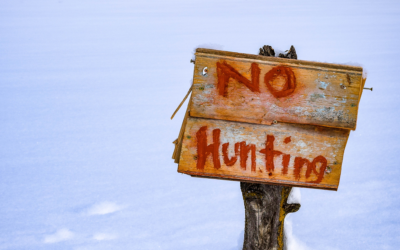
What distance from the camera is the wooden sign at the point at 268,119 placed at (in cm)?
132

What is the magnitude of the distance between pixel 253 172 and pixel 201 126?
248 millimetres

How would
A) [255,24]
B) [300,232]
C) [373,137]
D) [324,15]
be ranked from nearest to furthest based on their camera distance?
1. [300,232]
2. [373,137]
3. [255,24]
4. [324,15]

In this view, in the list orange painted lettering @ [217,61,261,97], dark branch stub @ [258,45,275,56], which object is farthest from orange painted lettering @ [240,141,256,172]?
dark branch stub @ [258,45,275,56]

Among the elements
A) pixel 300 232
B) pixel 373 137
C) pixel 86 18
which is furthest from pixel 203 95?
pixel 86 18

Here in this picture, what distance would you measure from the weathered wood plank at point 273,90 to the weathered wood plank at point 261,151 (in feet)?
0.12

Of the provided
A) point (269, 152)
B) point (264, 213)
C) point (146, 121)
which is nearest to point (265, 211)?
point (264, 213)

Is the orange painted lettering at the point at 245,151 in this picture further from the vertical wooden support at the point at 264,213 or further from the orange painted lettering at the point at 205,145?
the vertical wooden support at the point at 264,213

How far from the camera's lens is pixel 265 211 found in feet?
5.38

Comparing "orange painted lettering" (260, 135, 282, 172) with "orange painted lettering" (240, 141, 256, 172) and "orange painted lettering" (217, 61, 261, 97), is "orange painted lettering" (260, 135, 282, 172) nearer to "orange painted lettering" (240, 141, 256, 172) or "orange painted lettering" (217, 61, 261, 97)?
"orange painted lettering" (240, 141, 256, 172)

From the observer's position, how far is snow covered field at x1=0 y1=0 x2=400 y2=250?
2539mm

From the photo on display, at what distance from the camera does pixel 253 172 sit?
1.38m

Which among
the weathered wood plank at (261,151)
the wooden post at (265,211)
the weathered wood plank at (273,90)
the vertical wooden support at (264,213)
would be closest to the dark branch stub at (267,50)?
the wooden post at (265,211)

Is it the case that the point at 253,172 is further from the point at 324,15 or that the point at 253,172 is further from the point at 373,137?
the point at 324,15

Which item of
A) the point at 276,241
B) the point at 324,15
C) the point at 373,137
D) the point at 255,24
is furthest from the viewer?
the point at 324,15
